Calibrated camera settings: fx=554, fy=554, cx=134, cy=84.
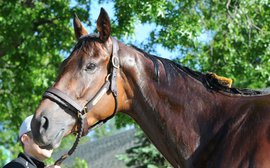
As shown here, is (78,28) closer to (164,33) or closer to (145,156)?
(164,33)

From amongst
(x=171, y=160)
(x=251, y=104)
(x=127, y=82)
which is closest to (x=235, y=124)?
(x=251, y=104)

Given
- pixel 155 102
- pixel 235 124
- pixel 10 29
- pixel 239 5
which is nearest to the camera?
pixel 235 124

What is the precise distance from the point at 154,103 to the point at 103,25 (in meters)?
0.73

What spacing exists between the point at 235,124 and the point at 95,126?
1081 millimetres

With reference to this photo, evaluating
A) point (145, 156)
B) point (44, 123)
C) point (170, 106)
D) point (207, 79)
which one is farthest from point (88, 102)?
point (145, 156)

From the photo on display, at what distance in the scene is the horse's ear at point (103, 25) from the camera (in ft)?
14.1

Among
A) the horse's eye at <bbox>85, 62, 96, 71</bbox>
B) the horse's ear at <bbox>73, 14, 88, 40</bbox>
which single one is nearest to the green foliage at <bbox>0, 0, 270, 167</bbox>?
the horse's ear at <bbox>73, 14, 88, 40</bbox>

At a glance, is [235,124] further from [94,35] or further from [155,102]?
[94,35]

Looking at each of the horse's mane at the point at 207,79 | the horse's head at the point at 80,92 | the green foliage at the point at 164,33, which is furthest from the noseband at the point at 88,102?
the green foliage at the point at 164,33

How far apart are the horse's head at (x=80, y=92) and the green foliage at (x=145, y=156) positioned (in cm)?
934

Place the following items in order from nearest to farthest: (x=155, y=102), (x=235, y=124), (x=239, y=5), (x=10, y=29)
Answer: (x=235, y=124) → (x=155, y=102) → (x=239, y=5) → (x=10, y=29)

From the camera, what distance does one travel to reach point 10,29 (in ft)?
40.9

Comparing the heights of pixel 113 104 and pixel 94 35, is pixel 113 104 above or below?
below

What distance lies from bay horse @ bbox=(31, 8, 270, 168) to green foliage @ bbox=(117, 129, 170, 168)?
917 centimetres
